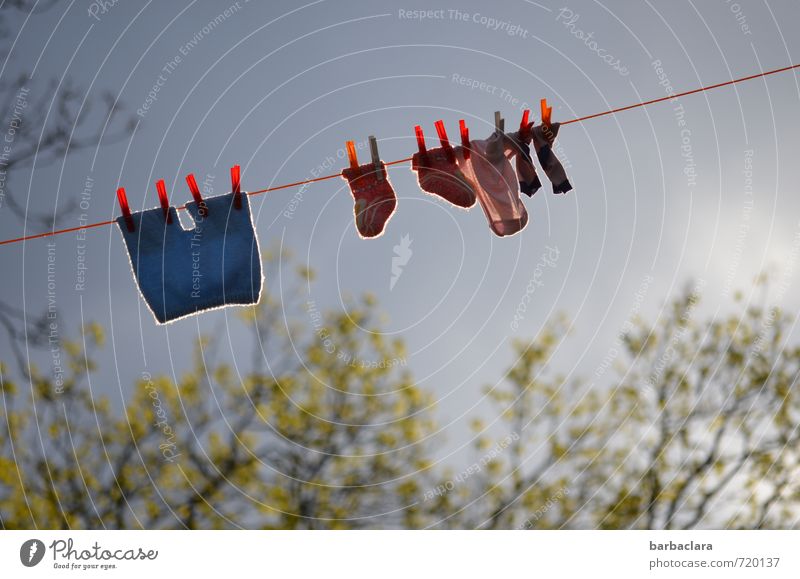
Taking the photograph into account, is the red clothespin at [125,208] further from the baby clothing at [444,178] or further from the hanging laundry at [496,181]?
the hanging laundry at [496,181]

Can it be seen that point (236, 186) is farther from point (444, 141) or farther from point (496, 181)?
point (496, 181)

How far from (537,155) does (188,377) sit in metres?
6.34

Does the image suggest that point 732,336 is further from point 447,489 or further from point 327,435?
point 327,435

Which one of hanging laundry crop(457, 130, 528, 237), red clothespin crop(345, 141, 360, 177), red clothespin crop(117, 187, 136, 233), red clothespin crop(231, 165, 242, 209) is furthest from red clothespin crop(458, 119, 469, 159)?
red clothespin crop(117, 187, 136, 233)

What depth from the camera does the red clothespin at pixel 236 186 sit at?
4.79 m

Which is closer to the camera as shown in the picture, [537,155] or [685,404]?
[537,155]

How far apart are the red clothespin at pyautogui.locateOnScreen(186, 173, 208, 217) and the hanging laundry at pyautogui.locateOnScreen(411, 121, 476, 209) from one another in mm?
1387

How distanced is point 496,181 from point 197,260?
6.75 feet

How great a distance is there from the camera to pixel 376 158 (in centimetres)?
494

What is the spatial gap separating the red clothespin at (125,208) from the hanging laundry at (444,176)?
1838 mm

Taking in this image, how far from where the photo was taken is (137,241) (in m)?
4.88

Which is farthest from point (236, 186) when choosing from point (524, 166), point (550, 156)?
point (550, 156)

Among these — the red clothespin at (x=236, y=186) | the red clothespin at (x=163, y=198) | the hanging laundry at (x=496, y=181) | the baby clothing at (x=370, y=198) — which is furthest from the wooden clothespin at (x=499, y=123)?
the red clothespin at (x=163, y=198)
